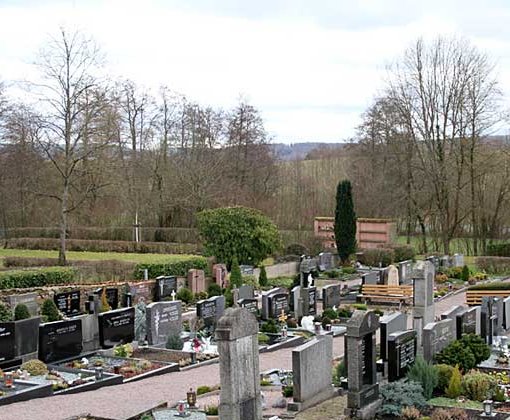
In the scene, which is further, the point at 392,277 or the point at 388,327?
the point at 392,277

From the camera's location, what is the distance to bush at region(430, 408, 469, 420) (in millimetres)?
12148

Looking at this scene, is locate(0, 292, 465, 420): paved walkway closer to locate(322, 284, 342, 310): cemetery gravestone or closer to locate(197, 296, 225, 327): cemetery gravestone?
locate(197, 296, 225, 327): cemetery gravestone

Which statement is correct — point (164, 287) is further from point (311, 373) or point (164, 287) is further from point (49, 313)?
point (311, 373)

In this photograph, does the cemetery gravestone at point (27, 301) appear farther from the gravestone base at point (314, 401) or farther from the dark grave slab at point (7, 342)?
the gravestone base at point (314, 401)

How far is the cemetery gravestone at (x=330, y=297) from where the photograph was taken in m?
24.7

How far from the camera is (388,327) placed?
49.9ft

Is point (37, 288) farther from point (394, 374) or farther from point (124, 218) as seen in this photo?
point (124, 218)

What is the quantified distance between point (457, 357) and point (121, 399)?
6.40 m

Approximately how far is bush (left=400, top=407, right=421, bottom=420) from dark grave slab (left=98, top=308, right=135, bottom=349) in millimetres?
8663

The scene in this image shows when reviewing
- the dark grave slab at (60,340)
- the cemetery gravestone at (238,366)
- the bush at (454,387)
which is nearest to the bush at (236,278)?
the dark grave slab at (60,340)

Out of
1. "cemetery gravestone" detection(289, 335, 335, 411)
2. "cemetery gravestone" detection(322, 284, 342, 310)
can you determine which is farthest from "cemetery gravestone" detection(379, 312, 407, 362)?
"cemetery gravestone" detection(322, 284, 342, 310)

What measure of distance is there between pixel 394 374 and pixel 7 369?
26.2ft

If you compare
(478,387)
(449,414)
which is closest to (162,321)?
(478,387)

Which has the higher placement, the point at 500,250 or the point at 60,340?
the point at 500,250
